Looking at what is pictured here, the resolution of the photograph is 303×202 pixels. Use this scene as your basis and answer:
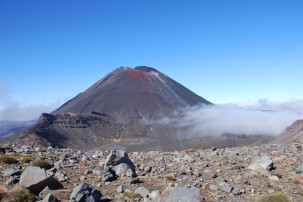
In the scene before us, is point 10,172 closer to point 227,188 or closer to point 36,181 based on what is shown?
point 36,181

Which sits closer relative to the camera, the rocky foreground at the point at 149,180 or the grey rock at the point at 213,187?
the rocky foreground at the point at 149,180

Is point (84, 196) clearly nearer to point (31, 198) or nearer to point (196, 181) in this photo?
point (31, 198)

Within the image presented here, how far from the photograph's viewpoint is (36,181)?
278 inches

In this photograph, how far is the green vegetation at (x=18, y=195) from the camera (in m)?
6.22

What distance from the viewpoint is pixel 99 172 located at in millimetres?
9781

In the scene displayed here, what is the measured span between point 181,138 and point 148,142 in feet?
66.0

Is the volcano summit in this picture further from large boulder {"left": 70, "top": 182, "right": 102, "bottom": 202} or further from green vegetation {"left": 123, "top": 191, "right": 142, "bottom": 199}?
large boulder {"left": 70, "top": 182, "right": 102, "bottom": 202}

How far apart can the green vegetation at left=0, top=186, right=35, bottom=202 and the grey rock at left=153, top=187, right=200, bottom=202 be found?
3.47 metres

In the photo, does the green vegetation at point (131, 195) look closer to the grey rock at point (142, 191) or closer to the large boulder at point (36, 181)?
the grey rock at point (142, 191)

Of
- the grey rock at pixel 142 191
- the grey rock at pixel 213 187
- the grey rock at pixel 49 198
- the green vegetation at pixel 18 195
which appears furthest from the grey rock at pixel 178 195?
the green vegetation at pixel 18 195

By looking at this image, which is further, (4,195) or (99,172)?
(99,172)

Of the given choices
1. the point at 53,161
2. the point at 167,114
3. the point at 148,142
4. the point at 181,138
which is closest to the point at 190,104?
the point at 167,114

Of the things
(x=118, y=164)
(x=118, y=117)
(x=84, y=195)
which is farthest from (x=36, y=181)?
(x=118, y=117)

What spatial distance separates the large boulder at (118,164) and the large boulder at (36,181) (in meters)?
2.41
